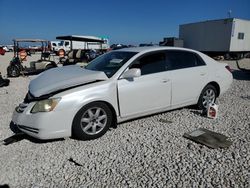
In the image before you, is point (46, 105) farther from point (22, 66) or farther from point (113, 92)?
point (22, 66)

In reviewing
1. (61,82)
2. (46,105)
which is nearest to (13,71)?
(61,82)

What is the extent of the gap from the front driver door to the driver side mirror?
9 cm

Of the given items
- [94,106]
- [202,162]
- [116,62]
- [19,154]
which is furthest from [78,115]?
[202,162]

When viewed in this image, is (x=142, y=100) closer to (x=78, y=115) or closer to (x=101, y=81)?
(x=101, y=81)

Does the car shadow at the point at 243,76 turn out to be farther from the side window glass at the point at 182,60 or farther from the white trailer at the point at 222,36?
the white trailer at the point at 222,36

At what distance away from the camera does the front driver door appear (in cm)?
397

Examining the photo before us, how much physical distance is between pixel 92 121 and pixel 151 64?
5.14 ft

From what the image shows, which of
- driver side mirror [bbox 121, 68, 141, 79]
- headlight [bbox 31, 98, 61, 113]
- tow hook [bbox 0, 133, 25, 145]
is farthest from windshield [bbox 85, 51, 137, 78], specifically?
tow hook [bbox 0, 133, 25, 145]

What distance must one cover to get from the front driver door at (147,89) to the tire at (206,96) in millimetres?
1045

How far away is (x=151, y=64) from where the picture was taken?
4.36 m

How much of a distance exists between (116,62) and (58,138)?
5.65 feet

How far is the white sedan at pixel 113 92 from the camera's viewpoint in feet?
11.4

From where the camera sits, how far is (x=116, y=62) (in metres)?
4.34

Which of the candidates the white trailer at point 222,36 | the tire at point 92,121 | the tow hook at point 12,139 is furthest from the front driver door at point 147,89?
the white trailer at point 222,36
